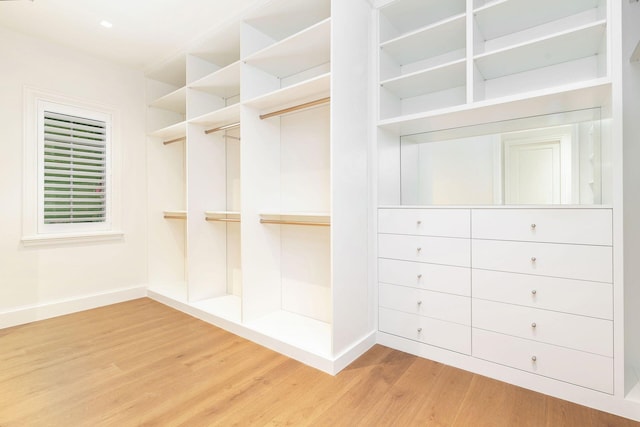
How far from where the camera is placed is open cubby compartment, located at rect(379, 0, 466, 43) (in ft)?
7.00

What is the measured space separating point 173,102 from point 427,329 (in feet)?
11.3

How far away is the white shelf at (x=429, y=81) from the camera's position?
2.04m

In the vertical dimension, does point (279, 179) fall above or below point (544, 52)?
below

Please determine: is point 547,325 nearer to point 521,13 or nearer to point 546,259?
point 546,259

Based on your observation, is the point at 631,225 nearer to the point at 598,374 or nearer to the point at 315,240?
→ the point at 598,374

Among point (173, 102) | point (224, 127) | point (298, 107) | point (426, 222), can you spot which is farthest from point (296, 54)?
point (173, 102)

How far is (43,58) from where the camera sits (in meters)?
2.93

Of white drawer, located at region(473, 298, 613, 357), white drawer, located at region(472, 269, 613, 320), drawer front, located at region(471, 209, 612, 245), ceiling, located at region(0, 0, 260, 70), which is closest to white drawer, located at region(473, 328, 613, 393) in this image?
white drawer, located at region(473, 298, 613, 357)

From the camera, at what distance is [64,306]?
3062 millimetres

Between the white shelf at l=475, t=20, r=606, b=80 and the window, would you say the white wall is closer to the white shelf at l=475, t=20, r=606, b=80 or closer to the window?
the window

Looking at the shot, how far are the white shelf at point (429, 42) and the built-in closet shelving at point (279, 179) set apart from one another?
0.24 metres

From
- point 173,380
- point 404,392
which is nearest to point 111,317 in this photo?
point 173,380

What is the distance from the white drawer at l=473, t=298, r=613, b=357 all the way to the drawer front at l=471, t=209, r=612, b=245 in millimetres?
409

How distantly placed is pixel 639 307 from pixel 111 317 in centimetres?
395
